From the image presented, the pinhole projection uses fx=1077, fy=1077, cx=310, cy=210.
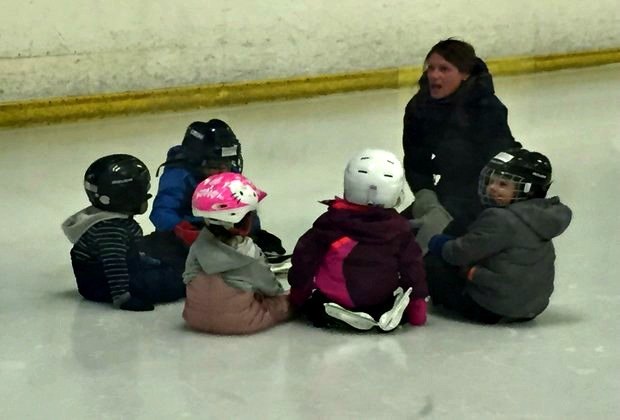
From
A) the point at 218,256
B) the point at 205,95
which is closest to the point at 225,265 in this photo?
the point at 218,256

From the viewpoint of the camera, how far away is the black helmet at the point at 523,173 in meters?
3.75

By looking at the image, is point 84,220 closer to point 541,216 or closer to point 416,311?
point 416,311

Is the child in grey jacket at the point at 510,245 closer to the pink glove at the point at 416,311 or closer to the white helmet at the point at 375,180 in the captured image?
the pink glove at the point at 416,311

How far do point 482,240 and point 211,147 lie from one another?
1.22 metres

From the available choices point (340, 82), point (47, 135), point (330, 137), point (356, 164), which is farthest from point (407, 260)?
point (340, 82)

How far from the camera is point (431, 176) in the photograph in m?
4.54

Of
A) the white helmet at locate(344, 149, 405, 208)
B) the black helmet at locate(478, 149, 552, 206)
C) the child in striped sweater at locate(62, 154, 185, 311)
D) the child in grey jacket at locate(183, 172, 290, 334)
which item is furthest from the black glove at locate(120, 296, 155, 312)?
the black helmet at locate(478, 149, 552, 206)

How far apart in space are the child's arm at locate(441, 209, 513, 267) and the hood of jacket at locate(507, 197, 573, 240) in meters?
0.06

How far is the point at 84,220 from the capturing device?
4.04 meters

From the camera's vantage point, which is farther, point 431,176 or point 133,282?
point 431,176

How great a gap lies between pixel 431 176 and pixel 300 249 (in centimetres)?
97

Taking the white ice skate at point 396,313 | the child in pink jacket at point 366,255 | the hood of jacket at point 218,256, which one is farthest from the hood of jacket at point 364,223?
the hood of jacket at point 218,256

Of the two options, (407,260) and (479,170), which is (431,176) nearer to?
(479,170)

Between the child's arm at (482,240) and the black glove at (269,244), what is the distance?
3.21 feet
